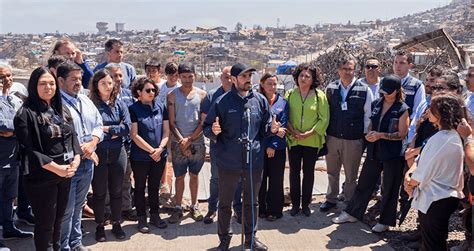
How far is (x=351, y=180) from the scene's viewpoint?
6.16 metres

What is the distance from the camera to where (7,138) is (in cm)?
478

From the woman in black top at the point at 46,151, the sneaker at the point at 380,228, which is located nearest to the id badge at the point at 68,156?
the woman in black top at the point at 46,151

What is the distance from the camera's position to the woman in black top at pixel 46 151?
3902mm

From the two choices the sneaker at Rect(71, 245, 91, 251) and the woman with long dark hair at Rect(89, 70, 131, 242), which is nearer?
the sneaker at Rect(71, 245, 91, 251)

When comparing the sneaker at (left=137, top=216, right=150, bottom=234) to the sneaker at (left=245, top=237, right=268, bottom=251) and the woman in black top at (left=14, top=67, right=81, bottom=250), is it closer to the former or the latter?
the sneaker at (left=245, top=237, right=268, bottom=251)

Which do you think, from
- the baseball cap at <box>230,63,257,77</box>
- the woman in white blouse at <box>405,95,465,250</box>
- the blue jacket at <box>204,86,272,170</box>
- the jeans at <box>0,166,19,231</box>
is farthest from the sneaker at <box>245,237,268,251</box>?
the jeans at <box>0,166,19,231</box>

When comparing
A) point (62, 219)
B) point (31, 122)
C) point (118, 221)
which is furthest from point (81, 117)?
point (118, 221)

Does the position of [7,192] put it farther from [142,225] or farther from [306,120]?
[306,120]

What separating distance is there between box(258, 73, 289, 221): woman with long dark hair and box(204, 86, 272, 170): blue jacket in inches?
30.8

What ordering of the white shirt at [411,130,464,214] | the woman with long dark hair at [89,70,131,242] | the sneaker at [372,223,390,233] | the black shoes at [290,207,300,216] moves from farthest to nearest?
the black shoes at [290,207,300,216]
the sneaker at [372,223,390,233]
the woman with long dark hair at [89,70,131,242]
the white shirt at [411,130,464,214]

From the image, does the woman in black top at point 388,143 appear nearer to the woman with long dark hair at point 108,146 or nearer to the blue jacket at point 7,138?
the woman with long dark hair at point 108,146

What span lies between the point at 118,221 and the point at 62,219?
105 cm

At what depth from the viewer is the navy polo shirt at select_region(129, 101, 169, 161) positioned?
5.27 metres

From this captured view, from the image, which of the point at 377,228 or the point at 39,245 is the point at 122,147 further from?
the point at 377,228
